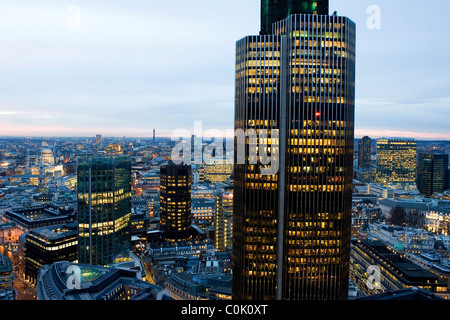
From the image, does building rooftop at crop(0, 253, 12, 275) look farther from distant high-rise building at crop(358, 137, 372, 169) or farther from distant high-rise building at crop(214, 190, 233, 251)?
distant high-rise building at crop(358, 137, 372, 169)

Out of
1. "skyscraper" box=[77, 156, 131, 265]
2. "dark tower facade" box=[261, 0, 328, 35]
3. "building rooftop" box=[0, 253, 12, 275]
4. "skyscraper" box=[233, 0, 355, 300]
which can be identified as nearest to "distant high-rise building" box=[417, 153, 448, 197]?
"skyscraper" box=[233, 0, 355, 300]

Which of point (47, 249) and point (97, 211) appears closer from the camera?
point (97, 211)

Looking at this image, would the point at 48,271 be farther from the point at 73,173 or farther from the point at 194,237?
the point at 73,173

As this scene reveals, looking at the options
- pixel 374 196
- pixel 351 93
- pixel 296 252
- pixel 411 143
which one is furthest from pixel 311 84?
pixel 411 143

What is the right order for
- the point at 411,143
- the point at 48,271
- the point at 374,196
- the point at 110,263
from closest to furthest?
the point at 48,271 → the point at 110,263 → the point at 374,196 → the point at 411,143

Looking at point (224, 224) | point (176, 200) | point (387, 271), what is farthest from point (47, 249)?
point (387, 271)

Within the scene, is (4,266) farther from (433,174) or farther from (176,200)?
(433,174)

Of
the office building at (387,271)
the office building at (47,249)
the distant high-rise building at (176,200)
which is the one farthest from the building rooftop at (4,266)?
the office building at (387,271)
